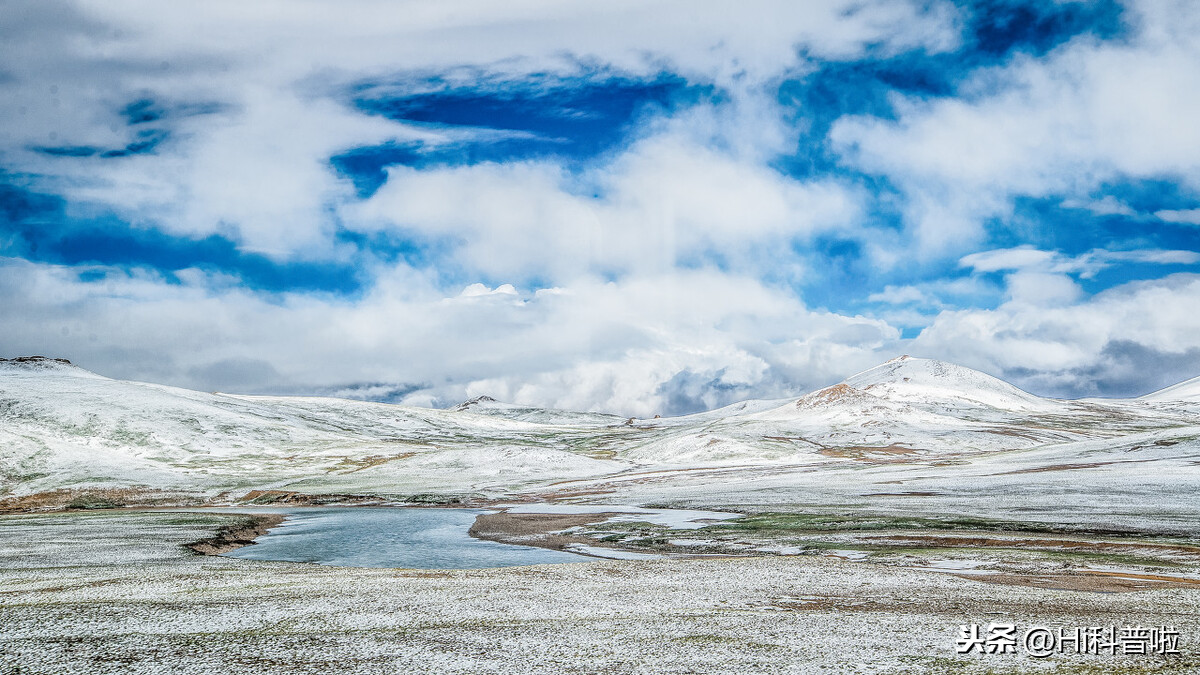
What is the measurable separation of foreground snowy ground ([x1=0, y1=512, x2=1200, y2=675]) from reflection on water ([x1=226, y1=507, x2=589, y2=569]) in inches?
514

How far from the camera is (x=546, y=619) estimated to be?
79.8ft

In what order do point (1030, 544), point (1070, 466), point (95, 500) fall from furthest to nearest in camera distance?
point (1070, 466) < point (95, 500) < point (1030, 544)

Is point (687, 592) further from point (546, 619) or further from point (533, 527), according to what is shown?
point (533, 527)

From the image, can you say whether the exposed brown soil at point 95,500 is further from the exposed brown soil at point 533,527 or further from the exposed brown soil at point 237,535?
the exposed brown soil at point 533,527

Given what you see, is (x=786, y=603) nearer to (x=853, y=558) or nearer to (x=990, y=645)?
(x=990, y=645)

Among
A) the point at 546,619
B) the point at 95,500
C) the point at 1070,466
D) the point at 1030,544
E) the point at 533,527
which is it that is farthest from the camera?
the point at 1070,466

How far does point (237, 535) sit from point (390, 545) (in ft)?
54.9

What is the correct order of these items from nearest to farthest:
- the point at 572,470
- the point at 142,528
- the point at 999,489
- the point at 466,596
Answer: the point at 466,596 → the point at 142,528 → the point at 999,489 → the point at 572,470

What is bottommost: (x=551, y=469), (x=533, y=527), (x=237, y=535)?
(x=237, y=535)

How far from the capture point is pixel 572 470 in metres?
150

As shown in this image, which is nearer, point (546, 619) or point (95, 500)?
point (546, 619)

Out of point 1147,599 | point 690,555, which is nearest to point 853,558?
point 690,555

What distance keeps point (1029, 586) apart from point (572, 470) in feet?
405

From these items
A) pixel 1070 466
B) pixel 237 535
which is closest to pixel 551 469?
pixel 237 535
